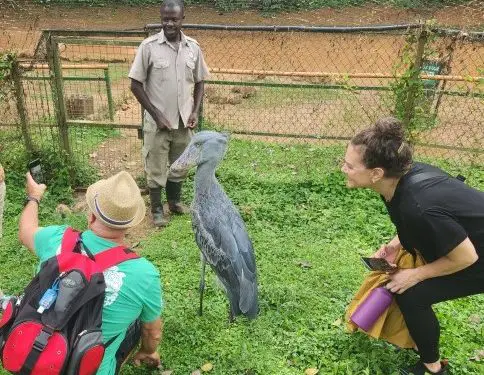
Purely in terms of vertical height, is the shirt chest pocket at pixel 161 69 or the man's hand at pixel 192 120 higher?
the shirt chest pocket at pixel 161 69

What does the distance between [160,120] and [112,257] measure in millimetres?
2429

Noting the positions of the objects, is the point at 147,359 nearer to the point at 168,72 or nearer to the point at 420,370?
the point at 420,370

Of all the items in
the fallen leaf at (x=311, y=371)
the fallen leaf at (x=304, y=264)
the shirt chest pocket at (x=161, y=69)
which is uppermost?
the shirt chest pocket at (x=161, y=69)

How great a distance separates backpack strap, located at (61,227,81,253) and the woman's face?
1425mm

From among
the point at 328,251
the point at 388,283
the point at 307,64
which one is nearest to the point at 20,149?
the point at 328,251

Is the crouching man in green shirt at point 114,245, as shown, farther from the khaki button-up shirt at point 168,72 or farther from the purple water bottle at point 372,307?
the khaki button-up shirt at point 168,72

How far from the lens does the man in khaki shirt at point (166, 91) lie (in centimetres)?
443

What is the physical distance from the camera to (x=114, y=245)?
2342 mm

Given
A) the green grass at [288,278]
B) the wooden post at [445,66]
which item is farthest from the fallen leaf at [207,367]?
the wooden post at [445,66]

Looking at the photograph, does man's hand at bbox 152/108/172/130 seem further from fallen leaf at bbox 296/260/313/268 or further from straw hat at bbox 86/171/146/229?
straw hat at bbox 86/171/146/229

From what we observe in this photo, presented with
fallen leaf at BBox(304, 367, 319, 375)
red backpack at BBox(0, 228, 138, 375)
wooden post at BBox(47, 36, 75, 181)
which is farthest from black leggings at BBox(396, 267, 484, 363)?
wooden post at BBox(47, 36, 75, 181)

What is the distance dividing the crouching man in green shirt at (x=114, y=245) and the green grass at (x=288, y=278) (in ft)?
2.53

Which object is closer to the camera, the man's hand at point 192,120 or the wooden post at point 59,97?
the man's hand at point 192,120

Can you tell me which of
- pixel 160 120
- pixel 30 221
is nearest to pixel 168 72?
pixel 160 120
